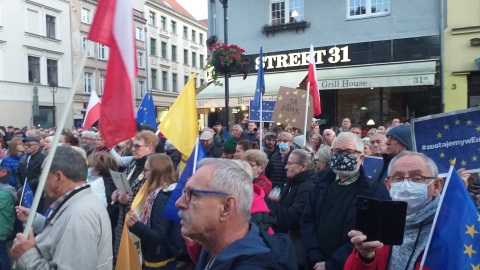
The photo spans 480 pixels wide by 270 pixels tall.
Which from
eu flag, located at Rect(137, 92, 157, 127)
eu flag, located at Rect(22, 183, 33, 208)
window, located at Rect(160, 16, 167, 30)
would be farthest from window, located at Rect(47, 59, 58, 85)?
eu flag, located at Rect(22, 183, 33, 208)

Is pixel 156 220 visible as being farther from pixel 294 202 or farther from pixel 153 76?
pixel 153 76

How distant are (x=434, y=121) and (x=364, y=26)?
12532 millimetres

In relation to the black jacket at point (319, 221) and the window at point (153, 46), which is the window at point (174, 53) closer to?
the window at point (153, 46)

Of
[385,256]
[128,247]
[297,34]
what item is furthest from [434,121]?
[297,34]

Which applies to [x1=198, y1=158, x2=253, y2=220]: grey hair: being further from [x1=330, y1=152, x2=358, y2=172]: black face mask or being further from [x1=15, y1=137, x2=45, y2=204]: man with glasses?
[x1=15, y1=137, x2=45, y2=204]: man with glasses

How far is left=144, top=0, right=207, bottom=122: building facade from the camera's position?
4888cm

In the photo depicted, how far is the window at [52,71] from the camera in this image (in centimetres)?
3491

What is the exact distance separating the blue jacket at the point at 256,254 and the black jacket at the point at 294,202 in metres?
2.19

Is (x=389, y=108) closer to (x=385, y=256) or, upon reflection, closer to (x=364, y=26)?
(x=364, y=26)

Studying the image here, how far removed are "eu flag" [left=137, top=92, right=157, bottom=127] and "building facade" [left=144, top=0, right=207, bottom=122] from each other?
3727 centimetres

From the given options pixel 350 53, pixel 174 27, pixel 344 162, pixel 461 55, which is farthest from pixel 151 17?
pixel 344 162

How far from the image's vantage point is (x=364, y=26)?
15.5 metres

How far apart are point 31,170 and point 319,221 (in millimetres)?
4727

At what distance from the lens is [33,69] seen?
3356 centimetres
